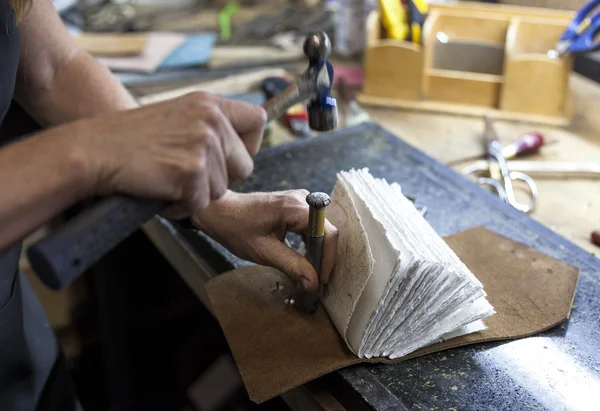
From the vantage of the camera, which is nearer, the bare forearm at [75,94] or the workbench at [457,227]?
the workbench at [457,227]

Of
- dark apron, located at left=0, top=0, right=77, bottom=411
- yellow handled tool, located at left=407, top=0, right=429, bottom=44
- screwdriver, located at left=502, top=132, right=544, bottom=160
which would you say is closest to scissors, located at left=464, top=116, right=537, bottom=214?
screwdriver, located at left=502, top=132, right=544, bottom=160

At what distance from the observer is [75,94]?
0.85 meters

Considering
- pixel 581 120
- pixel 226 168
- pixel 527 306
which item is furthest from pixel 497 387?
pixel 581 120

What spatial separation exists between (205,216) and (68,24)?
1288 mm

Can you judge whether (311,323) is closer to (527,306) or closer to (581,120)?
(527,306)

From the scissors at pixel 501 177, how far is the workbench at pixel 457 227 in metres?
0.02

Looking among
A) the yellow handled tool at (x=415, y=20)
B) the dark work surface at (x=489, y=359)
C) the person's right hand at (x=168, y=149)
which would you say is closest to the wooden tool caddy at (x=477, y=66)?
the yellow handled tool at (x=415, y=20)

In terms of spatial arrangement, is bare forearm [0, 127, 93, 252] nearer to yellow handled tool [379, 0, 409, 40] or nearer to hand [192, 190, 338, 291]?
hand [192, 190, 338, 291]

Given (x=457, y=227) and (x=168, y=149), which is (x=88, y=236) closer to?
(x=168, y=149)

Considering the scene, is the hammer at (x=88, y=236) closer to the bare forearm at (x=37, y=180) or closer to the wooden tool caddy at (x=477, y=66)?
the bare forearm at (x=37, y=180)

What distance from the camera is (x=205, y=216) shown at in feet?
2.78

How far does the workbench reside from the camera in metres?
0.68

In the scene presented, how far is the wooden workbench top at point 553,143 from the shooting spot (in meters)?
1.05

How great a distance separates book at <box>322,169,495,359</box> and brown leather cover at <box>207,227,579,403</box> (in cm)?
2
